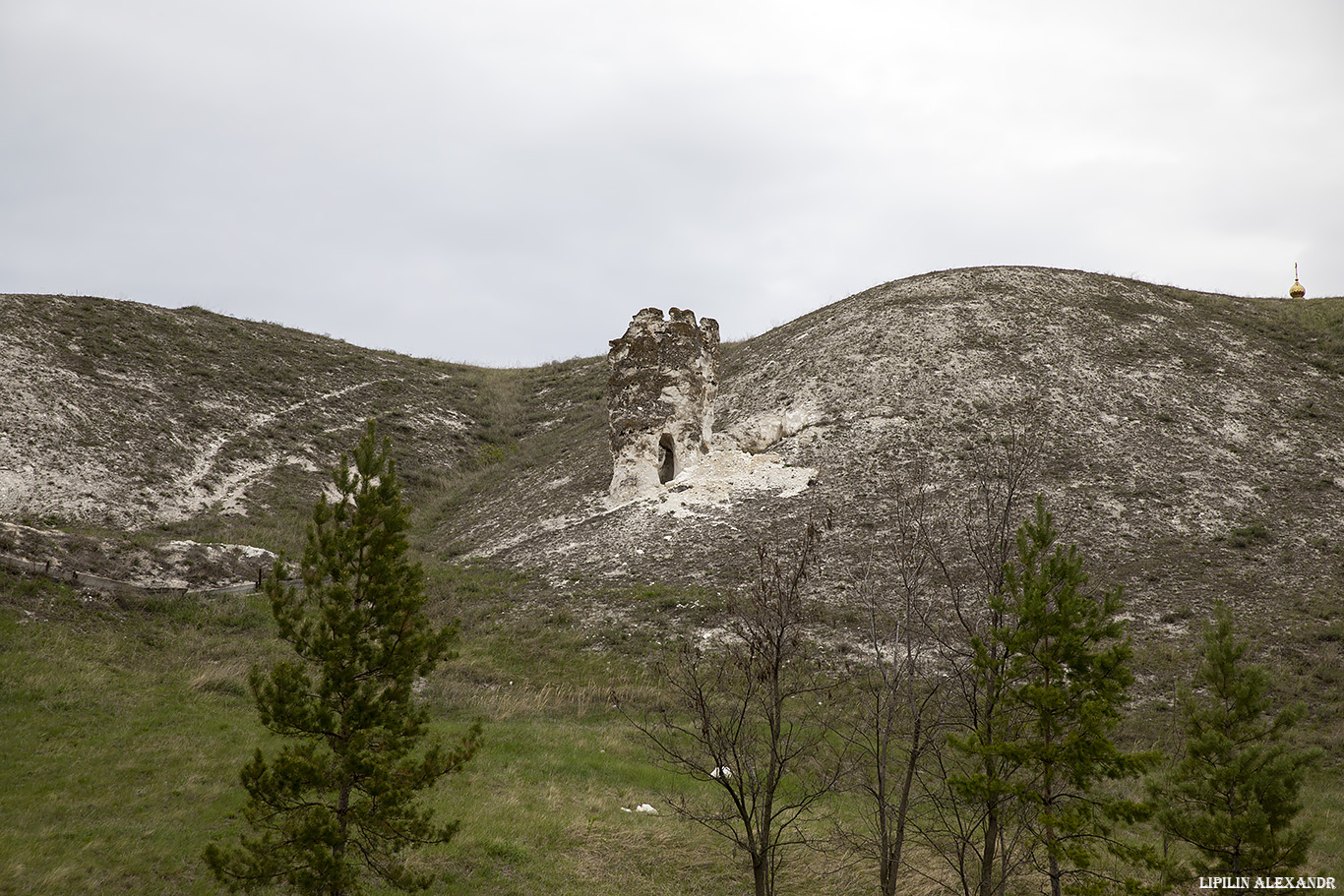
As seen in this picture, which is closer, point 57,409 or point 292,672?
point 292,672

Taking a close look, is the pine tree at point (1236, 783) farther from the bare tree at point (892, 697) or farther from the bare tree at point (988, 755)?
the bare tree at point (892, 697)

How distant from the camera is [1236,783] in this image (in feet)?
31.5

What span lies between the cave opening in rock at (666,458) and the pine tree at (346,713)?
19.9 meters

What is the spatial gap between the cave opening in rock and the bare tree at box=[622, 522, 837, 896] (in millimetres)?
9297

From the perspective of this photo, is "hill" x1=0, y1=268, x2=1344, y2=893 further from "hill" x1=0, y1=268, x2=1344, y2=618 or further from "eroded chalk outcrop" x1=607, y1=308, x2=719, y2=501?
"eroded chalk outcrop" x1=607, y1=308, x2=719, y2=501

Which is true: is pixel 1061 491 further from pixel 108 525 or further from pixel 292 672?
pixel 108 525

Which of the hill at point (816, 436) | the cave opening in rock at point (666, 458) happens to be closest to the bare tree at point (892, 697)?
the hill at point (816, 436)

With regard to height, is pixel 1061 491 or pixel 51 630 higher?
pixel 1061 491

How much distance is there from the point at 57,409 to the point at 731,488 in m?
26.2

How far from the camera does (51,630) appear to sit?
17562 millimetres

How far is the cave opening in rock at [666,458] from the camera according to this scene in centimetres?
2961

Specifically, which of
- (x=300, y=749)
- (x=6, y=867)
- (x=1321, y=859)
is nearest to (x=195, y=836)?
(x=6, y=867)

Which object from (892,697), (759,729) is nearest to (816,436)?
(759,729)

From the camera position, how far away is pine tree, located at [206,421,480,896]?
862 centimetres
